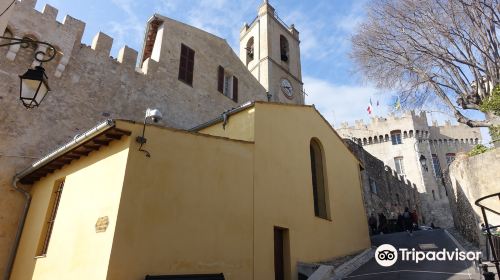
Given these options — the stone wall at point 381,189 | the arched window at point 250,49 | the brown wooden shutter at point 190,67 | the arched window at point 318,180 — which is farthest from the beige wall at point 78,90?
the arched window at point 250,49

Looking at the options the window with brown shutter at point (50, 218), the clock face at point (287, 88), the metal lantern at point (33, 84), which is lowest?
the window with brown shutter at point (50, 218)

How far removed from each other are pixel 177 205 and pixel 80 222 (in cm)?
187

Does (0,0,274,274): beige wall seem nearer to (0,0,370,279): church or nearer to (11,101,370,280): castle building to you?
(0,0,370,279): church

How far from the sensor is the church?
6.20 metres

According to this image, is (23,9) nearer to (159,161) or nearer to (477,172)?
(159,161)

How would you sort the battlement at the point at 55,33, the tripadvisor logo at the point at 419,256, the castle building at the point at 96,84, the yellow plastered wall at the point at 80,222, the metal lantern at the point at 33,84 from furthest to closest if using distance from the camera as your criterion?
1. the battlement at the point at 55,33
2. the tripadvisor logo at the point at 419,256
3. the castle building at the point at 96,84
4. the yellow plastered wall at the point at 80,222
5. the metal lantern at the point at 33,84

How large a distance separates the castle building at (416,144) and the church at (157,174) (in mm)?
29000

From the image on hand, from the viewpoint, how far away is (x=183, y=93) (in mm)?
12984

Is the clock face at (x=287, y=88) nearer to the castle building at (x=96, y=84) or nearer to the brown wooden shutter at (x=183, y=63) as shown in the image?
the castle building at (x=96, y=84)

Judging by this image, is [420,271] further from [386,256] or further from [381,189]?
[381,189]

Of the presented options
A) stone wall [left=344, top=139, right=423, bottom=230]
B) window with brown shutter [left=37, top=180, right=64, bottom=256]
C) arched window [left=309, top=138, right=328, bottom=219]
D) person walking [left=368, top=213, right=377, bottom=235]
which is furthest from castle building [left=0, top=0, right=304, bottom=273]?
stone wall [left=344, top=139, right=423, bottom=230]

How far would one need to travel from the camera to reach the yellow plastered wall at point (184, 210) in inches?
231

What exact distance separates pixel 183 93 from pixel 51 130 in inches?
193

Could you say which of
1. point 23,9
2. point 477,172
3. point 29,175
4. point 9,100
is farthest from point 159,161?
point 477,172
